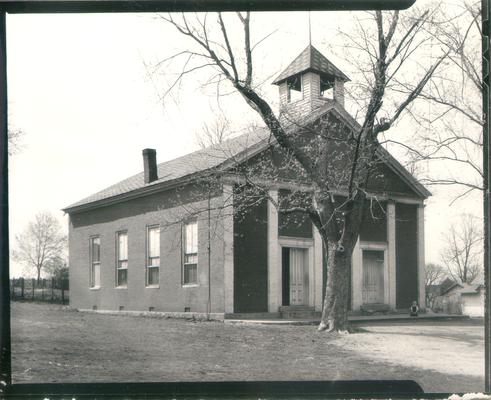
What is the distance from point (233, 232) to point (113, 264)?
479cm

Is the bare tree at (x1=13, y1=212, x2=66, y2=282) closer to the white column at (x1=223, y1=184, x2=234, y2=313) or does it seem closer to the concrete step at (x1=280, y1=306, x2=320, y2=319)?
the white column at (x1=223, y1=184, x2=234, y2=313)

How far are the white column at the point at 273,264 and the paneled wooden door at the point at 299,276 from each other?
39.2 inches

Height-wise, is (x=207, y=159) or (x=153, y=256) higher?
(x=207, y=159)

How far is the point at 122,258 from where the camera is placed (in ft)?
64.3

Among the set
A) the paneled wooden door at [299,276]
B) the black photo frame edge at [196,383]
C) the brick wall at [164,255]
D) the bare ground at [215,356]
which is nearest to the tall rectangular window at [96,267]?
the brick wall at [164,255]

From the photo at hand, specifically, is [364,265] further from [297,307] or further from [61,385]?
[61,385]

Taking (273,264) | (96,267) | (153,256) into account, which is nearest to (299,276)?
(273,264)

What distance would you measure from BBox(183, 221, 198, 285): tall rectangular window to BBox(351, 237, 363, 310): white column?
555 centimetres

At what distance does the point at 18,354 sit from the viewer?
541cm

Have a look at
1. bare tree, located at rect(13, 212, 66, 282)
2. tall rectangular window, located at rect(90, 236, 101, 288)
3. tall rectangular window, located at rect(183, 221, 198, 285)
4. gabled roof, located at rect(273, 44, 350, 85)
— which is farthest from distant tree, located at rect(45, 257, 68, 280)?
tall rectangular window, located at rect(183, 221, 198, 285)

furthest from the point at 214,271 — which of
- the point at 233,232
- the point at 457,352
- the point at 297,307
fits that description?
the point at 457,352

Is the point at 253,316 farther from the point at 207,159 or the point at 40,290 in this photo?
the point at 40,290

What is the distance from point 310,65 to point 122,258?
13.4 m

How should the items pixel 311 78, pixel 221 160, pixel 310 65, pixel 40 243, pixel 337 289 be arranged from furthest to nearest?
1. pixel 221 160
2. pixel 337 289
3. pixel 311 78
4. pixel 310 65
5. pixel 40 243
